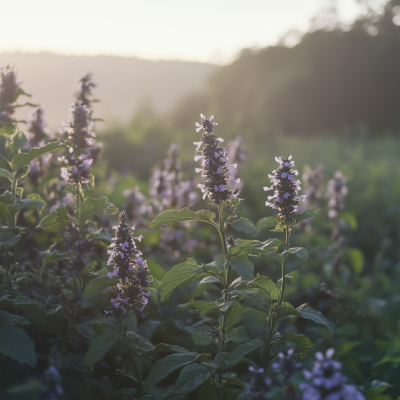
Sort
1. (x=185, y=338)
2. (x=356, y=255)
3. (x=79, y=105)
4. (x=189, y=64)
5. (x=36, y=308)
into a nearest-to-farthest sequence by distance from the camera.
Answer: (x=36, y=308) < (x=79, y=105) < (x=185, y=338) < (x=356, y=255) < (x=189, y=64)

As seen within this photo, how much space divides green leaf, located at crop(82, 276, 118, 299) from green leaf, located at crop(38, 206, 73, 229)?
0.50 metres

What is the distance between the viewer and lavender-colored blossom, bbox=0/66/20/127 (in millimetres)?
2547

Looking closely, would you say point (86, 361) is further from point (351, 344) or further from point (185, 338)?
point (351, 344)

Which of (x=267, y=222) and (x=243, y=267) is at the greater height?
(x=267, y=222)

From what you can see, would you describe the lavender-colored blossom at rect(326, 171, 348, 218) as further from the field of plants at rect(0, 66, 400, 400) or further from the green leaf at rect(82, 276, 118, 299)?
the green leaf at rect(82, 276, 118, 299)

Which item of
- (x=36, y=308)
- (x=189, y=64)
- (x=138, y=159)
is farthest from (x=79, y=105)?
(x=189, y=64)

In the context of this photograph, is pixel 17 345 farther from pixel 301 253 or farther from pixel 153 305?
pixel 153 305

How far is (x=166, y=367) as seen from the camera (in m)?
1.87

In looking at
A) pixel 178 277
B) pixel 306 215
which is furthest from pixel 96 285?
pixel 306 215

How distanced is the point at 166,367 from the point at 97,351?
13.3 inches

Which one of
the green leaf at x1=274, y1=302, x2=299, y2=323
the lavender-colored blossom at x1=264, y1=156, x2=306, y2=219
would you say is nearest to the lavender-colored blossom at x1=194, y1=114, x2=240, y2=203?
the lavender-colored blossom at x1=264, y1=156, x2=306, y2=219

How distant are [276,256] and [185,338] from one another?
1.44m

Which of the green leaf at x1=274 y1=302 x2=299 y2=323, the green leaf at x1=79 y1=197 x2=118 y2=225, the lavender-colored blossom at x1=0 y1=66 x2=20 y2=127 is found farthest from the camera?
the lavender-colored blossom at x1=0 y1=66 x2=20 y2=127

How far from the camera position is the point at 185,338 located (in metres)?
2.92
